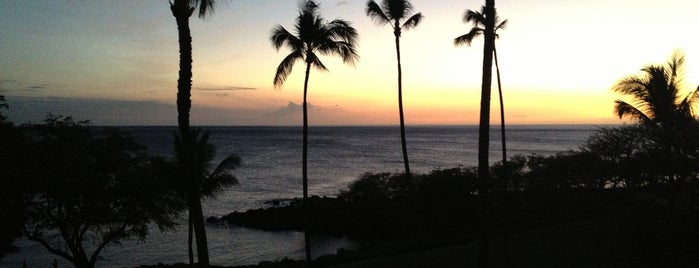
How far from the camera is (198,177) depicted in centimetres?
1459

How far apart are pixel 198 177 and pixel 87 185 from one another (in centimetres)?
799

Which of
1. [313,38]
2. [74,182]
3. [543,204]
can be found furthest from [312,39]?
[543,204]

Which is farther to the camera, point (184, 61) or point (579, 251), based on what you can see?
point (579, 251)

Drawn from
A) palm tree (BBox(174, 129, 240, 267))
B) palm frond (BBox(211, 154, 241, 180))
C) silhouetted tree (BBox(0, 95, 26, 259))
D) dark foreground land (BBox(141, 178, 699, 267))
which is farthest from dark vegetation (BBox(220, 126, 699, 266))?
silhouetted tree (BBox(0, 95, 26, 259))

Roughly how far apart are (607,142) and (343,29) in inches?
765

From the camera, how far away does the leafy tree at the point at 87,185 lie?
18609 millimetres

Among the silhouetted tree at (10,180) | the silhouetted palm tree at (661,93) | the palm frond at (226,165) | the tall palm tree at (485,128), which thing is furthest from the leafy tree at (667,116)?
the silhouetted tree at (10,180)

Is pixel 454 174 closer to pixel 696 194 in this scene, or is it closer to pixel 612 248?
pixel 612 248

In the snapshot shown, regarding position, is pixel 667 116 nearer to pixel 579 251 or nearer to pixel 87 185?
pixel 579 251

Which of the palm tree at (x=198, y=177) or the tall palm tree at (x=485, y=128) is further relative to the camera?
the palm tree at (x=198, y=177)

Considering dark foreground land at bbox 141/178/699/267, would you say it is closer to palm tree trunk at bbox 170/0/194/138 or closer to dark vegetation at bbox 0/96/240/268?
palm tree trunk at bbox 170/0/194/138

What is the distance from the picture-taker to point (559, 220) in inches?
1118

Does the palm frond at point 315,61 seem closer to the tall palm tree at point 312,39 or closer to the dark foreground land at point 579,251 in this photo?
the tall palm tree at point 312,39

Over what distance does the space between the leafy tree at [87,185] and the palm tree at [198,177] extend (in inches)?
182
